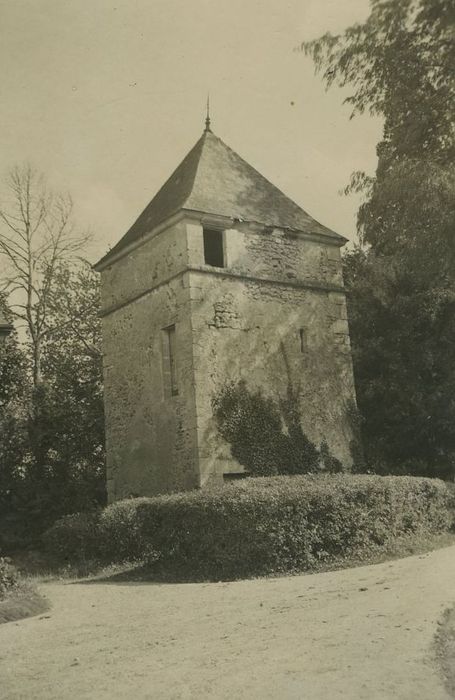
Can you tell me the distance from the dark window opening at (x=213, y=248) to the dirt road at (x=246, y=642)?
10.6 m

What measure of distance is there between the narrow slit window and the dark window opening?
119 inches

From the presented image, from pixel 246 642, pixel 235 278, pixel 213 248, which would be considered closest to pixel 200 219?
pixel 235 278

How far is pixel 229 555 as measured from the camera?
10.2 meters

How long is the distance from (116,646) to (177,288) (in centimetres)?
1008

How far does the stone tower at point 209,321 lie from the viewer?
A: 1476 centimetres

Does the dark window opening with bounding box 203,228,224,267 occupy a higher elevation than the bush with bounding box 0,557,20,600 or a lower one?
higher

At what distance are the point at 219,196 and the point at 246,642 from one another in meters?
12.4

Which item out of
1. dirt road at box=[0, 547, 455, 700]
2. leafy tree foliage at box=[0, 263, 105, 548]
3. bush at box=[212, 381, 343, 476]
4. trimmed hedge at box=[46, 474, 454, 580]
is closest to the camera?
dirt road at box=[0, 547, 455, 700]

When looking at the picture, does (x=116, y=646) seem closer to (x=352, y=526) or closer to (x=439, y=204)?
(x=352, y=526)

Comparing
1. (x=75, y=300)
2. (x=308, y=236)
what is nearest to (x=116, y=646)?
(x=308, y=236)

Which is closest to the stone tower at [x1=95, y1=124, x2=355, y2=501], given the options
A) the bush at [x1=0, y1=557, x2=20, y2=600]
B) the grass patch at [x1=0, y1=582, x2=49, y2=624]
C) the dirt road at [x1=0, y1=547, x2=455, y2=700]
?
the bush at [x1=0, y1=557, x2=20, y2=600]

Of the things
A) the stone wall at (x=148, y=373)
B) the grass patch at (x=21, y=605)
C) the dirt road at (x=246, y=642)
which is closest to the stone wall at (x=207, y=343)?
the stone wall at (x=148, y=373)

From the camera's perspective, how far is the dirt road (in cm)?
448

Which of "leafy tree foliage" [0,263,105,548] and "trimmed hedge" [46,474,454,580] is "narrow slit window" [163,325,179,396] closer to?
"trimmed hedge" [46,474,454,580]
